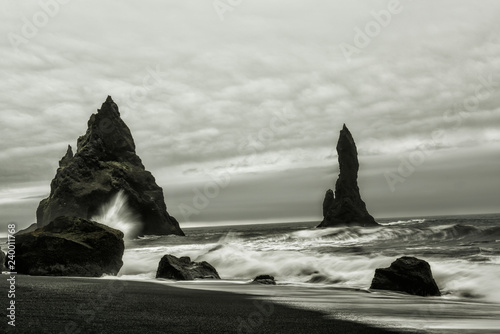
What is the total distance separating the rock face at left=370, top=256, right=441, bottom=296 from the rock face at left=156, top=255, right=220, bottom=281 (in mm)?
8852

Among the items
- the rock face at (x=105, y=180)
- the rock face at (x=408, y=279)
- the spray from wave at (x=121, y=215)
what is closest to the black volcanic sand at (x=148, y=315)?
the rock face at (x=408, y=279)

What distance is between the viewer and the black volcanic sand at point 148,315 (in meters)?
8.56

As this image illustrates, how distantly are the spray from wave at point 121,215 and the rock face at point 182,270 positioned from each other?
2530 inches

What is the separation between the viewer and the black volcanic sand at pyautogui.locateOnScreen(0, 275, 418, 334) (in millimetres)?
8562

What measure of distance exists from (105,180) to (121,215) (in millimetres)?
8702


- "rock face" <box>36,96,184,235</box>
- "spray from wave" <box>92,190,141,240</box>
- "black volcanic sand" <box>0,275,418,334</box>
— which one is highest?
"rock face" <box>36,96,184,235</box>

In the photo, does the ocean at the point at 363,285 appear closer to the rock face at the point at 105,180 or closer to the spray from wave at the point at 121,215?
the rock face at the point at 105,180

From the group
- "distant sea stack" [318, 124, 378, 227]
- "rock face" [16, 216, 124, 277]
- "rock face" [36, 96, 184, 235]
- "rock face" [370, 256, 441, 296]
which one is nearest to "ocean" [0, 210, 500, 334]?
"rock face" [370, 256, 441, 296]

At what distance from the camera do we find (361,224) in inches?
4198

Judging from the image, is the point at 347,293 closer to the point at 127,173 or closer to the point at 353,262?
the point at 353,262

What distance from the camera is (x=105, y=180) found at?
3531 inches

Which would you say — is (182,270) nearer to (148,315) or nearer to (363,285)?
(363,285)

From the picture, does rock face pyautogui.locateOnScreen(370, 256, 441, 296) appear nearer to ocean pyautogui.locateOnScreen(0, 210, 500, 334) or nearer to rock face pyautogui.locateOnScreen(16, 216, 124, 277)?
ocean pyautogui.locateOnScreen(0, 210, 500, 334)

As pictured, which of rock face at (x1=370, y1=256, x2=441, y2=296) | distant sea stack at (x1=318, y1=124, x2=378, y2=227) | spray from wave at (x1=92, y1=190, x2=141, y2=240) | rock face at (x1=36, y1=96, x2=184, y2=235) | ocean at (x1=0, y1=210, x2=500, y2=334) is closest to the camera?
ocean at (x1=0, y1=210, x2=500, y2=334)
